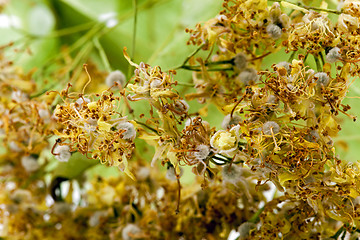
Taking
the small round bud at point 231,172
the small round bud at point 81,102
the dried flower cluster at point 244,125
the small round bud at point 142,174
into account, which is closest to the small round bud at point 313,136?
the dried flower cluster at point 244,125

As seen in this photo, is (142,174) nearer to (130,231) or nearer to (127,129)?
(130,231)

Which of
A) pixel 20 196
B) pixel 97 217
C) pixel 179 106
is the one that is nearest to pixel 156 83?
pixel 179 106

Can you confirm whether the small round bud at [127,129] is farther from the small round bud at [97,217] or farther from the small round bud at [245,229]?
the small round bud at [97,217]

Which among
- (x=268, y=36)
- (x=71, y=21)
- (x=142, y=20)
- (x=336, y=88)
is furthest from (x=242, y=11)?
(x=71, y=21)

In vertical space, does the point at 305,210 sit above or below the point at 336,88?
below

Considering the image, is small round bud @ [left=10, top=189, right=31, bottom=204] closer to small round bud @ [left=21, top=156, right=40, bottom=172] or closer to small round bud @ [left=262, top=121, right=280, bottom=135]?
small round bud @ [left=21, top=156, right=40, bottom=172]

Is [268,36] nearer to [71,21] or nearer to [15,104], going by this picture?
[15,104]
